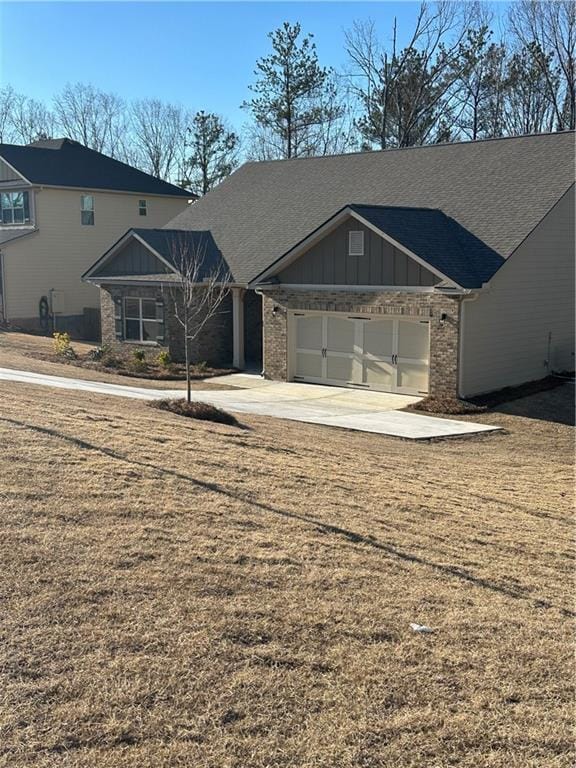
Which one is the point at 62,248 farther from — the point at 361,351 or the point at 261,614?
the point at 261,614

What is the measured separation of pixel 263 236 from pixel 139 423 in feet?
52.3

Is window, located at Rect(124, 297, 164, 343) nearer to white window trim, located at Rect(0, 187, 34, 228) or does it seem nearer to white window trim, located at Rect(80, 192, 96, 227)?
white window trim, located at Rect(0, 187, 34, 228)

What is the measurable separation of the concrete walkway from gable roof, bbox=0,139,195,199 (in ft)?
56.2

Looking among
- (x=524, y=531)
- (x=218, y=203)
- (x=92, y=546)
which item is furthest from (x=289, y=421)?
(x=218, y=203)

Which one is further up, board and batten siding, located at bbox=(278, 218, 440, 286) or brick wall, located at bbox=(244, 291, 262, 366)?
board and batten siding, located at bbox=(278, 218, 440, 286)

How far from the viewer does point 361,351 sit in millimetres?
20906

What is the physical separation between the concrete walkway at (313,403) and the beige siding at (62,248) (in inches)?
580

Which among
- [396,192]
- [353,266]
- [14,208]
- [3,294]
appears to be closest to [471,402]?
[353,266]

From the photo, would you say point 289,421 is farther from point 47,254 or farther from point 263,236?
point 47,254

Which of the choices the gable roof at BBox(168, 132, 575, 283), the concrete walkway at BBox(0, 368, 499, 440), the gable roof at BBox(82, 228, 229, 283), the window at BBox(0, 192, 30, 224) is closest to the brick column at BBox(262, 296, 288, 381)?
the concrete walkway at BBox(0, 368, 499, 440)

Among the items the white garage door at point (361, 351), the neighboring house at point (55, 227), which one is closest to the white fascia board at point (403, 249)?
the white garage door at point (361, 351)

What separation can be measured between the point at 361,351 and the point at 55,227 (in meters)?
19.2

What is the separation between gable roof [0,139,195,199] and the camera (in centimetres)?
3450

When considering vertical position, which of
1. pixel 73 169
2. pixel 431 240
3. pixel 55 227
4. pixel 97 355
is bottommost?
pixel 97 355
